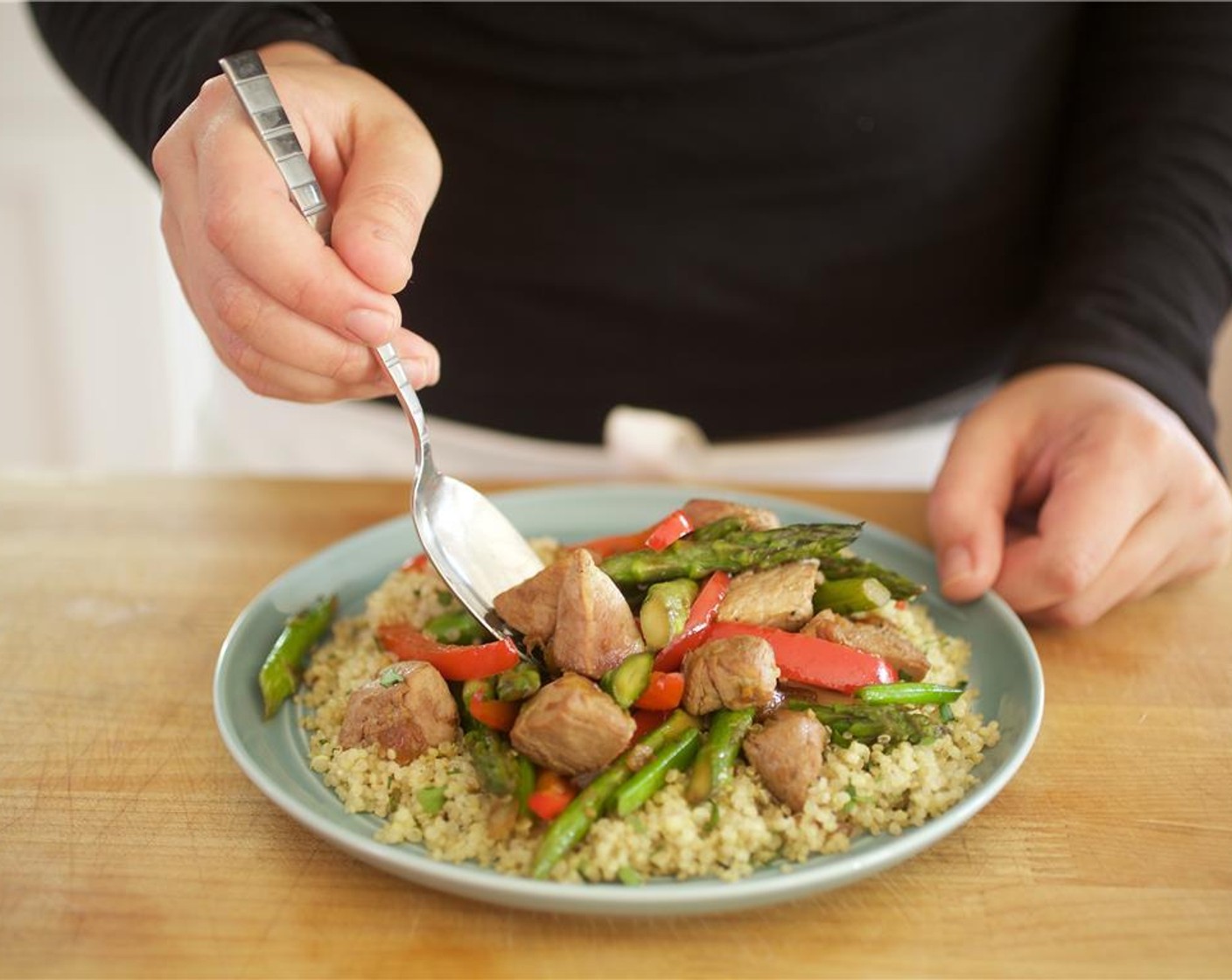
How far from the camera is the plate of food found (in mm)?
1470

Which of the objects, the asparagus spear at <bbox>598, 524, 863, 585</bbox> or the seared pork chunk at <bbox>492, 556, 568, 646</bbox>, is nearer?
the seared pork chunk at <bbox>492, 556, 568, 646</bbox>

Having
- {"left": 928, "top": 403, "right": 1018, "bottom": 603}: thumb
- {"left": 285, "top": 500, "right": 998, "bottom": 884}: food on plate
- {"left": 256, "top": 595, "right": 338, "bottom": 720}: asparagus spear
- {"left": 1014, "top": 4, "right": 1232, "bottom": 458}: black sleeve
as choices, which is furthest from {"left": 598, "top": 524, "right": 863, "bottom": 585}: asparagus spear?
{"left": 1014, "top": 4, "right": 1232, "bottom": 458}: black sleeve

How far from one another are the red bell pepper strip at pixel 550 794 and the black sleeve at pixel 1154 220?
1351 mm

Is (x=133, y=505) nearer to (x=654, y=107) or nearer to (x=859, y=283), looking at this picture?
(x=654, y=107)

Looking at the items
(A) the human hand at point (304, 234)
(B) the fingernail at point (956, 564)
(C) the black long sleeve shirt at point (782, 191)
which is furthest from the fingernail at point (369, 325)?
(B) the fingernail at point (956, 564)

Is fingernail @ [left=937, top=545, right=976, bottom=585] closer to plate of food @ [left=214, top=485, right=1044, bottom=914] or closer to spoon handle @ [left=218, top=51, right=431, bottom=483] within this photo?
plate of food @ [left=214, top=485, right=1044, bottom=914]

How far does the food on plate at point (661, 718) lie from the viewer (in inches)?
59.6

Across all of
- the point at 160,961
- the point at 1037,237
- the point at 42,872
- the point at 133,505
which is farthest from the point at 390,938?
the point at 1037,237

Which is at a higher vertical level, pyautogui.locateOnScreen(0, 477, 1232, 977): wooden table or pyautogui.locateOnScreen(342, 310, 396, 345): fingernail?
→ pyautogui.locateOnScreen(342, 310, 396, 345): fingernail

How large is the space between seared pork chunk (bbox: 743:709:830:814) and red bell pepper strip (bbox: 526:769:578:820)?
24cm

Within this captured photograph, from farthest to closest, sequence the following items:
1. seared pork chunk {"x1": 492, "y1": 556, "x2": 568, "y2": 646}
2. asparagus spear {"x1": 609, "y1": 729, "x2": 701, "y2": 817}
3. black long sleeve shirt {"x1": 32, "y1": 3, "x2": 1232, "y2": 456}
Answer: black long sleeve shirt {"x1": 32, "y1": 3, "x2": 1232, "y2": 456} < seared pork chunk {"x1": 492, "y1": 556, "x2": 568, "y2": 646} < asparagus spear {"x1": 609, "y1": 729, "x2": 701, "y2": 817}

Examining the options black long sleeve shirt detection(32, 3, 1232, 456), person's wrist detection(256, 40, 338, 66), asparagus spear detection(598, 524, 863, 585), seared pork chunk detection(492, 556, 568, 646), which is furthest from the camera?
black long sleeve shirt detection(32, 3, 1232, 456)

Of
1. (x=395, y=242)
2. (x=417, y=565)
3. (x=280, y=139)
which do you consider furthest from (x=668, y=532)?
(x=280, y=139)

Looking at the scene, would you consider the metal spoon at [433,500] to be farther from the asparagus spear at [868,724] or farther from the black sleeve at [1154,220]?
the black sleeve at [1154,220]
